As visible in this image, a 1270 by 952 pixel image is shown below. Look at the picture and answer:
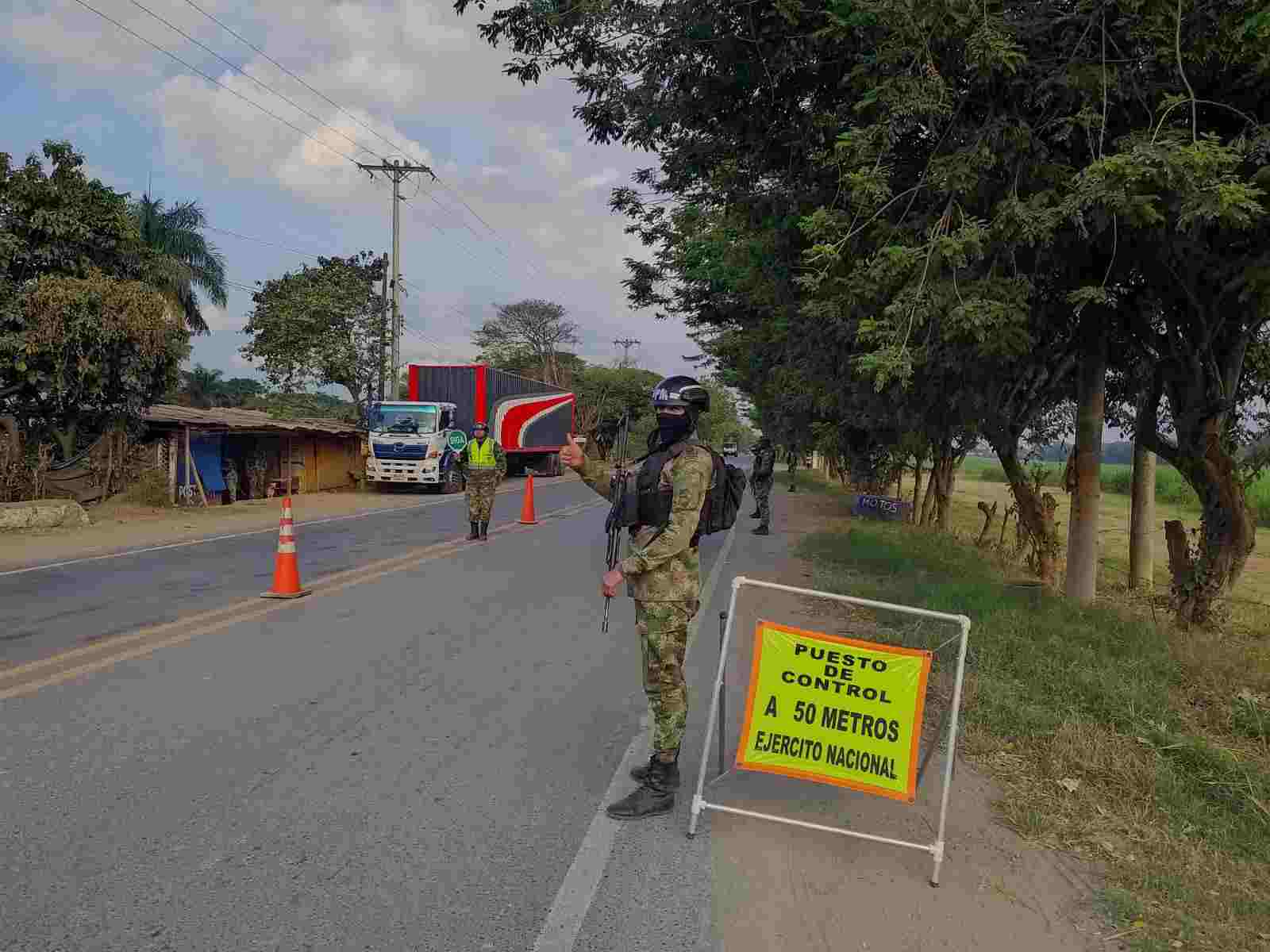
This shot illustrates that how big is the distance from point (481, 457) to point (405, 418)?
1256cm

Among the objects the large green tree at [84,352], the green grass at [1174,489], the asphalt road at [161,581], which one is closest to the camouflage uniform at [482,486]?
the asphalt road at [161,581]

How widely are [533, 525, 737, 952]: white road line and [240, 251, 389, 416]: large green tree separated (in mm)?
29292

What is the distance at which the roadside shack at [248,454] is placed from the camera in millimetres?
20328

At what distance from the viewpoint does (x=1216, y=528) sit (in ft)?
27.7

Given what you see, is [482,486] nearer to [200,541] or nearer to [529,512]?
[529,512]

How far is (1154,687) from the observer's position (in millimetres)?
5992

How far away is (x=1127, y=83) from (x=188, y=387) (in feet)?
181

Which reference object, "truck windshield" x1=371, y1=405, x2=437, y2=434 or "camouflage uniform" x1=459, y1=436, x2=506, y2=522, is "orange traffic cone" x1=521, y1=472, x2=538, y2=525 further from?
"truck windshield" x1=371, y1=405, x2=437, y2=434

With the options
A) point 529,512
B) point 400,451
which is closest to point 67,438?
point 400,451

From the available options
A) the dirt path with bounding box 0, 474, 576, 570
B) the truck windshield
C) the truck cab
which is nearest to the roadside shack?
the dirt path with bounding box 0, 474, 576, 570

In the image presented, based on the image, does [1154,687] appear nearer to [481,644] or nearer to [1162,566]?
[481,644]

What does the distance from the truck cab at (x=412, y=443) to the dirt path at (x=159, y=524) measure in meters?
0.67

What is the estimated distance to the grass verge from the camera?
3.41m

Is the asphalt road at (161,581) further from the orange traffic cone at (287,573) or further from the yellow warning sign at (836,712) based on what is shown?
the yellow warning sign at (836,712)
